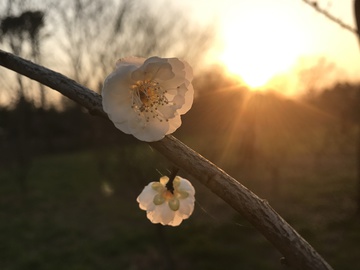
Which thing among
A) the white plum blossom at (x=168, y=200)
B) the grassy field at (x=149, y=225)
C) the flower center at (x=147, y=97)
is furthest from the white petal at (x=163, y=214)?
the grassy field at (x=149, y=225)

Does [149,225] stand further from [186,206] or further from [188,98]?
[188,98]

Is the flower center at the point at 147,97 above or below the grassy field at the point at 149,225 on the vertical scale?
above

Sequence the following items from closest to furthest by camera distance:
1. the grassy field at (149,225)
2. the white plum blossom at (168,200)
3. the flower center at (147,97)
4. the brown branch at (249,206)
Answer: the brown branch at (249,206)
the flower center at (147,97)
the white plum blossom at (168,200)
the grassy field at (149,225)

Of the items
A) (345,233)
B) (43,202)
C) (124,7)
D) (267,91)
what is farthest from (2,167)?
(345,233)

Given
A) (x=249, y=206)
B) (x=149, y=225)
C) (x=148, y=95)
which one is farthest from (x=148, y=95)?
(x=149, y=225)

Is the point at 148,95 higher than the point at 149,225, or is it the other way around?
the point at 148,95

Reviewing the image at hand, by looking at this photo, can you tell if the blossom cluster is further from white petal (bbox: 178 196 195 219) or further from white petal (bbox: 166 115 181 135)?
white petal (bbox: 178 196 195 219)

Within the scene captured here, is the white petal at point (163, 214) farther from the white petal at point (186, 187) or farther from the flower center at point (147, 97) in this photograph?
the flower center at point (147, 97)
